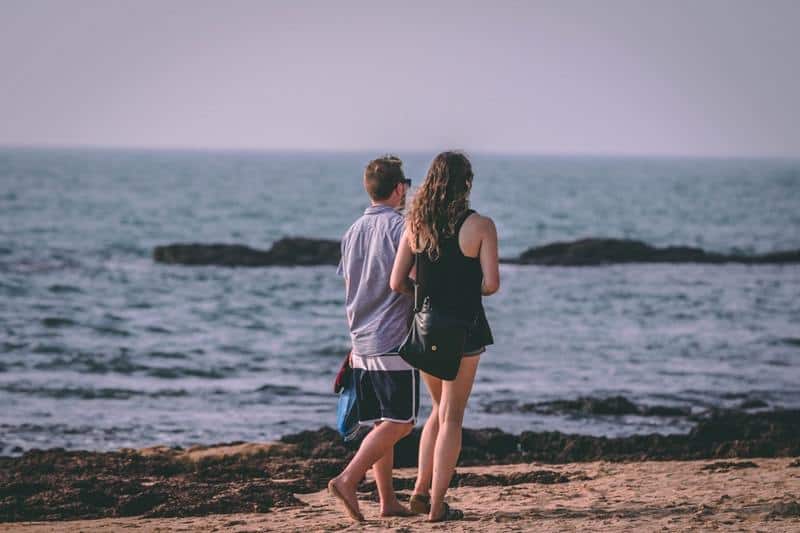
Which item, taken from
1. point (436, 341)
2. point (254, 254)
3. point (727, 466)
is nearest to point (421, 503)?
point (436, 341)

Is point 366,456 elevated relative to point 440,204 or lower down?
lower down

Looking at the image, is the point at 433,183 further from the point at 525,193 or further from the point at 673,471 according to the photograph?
the point at 525,193

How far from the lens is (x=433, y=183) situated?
599cm

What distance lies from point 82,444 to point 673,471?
6.05 meters

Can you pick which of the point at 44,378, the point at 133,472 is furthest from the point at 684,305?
the point at 133,472

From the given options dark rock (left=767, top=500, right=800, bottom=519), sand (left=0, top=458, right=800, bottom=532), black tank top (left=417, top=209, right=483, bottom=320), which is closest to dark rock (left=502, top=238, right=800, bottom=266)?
sand (left=0, top=458, right=800, bottom=532)

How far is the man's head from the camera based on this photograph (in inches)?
245

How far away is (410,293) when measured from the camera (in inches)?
241

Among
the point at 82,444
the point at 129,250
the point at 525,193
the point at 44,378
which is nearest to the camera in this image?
the point at 82,444

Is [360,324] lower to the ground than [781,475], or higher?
higher

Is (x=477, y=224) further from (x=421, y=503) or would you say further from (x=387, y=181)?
(x=421, y=503)

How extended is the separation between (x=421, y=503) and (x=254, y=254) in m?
30.3

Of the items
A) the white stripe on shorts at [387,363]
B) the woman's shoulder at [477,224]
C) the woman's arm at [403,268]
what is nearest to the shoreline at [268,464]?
the white stripe on shorts at [387,363]

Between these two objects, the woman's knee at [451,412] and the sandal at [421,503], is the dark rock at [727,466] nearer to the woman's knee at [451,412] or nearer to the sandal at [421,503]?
the sandal at [421,503]
